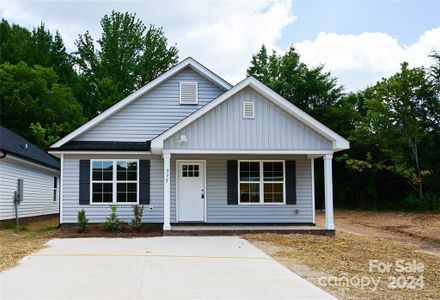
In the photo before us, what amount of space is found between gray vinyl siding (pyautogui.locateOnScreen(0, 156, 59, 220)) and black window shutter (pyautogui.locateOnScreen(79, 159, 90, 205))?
11.0 feet

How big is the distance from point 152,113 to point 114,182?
2.59m

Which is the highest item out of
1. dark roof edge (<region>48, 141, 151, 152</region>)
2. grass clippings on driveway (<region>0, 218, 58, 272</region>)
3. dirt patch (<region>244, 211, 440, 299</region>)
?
dark roof edge (<region>48, 141, 151, 152</region>)

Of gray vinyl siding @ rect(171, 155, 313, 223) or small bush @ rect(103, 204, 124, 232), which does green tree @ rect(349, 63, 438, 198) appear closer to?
gray vinyl siding @ rect(171, 155, 313, 223)

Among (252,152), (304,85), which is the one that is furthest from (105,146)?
(304,85)

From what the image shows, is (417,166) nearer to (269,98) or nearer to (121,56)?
(269,98)

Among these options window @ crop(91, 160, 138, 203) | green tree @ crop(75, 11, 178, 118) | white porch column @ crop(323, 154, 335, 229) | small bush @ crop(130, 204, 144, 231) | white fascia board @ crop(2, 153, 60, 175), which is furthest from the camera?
green tree @ crop(75, 11, 178, 118)

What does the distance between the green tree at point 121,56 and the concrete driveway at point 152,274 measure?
1050 inches

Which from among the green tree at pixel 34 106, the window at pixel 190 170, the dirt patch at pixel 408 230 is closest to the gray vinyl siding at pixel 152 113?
the window at pixel 190 170

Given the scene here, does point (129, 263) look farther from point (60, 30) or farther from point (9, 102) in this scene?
point (60, 30)

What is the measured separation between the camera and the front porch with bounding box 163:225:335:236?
13.2 m

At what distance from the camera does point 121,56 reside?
1487 inches

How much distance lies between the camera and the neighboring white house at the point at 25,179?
53.2 feet

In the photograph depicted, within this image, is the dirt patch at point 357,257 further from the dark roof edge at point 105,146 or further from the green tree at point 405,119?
the green tree at point 405,119

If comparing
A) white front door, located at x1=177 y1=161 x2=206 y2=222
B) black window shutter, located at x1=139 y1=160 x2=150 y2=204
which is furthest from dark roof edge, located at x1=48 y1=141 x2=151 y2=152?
white front door, located at x1=177 y1=161 x2=206 y2=222
